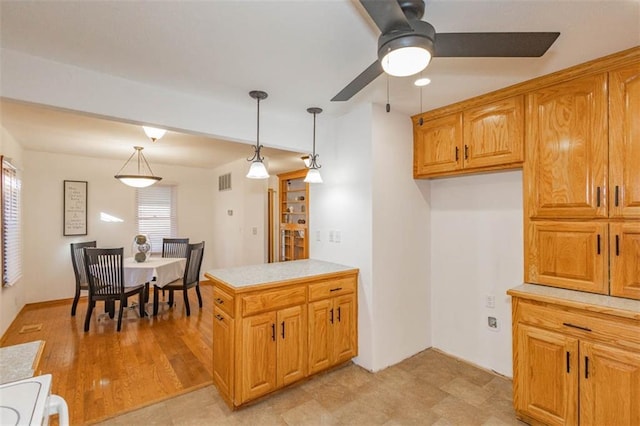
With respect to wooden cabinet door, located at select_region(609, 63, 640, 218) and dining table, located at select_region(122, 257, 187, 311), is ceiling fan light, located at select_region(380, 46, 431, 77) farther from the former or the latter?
dining table, located at select_region(122, 257, 187, 311)

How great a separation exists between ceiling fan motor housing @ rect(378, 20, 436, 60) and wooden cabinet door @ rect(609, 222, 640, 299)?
70.0 inches

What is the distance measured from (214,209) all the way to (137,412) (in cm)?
462

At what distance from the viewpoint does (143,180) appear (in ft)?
14.1

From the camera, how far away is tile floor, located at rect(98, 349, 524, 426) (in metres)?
2.10

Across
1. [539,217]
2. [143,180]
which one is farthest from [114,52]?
[539,217]

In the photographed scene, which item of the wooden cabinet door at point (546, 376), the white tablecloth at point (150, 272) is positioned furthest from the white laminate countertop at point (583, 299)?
the white tablecloth at point (150, 272)

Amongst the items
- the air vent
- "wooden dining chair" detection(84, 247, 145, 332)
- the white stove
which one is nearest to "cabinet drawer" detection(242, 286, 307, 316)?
the white stove

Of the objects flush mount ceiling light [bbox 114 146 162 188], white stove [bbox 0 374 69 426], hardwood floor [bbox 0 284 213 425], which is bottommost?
hardwood floor [bbox 0 284 213 425]

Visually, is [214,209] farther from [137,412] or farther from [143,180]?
[137,412]

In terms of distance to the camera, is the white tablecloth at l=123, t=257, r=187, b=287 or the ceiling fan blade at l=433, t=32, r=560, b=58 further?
the white tablecloth at l=123, t=257, r=187, b=287

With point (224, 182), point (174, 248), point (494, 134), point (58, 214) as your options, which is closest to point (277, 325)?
point (494, 134)

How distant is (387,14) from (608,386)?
2279 millimetres

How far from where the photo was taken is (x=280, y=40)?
5.78ft

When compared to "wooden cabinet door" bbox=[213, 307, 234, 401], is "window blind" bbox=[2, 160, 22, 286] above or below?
above
